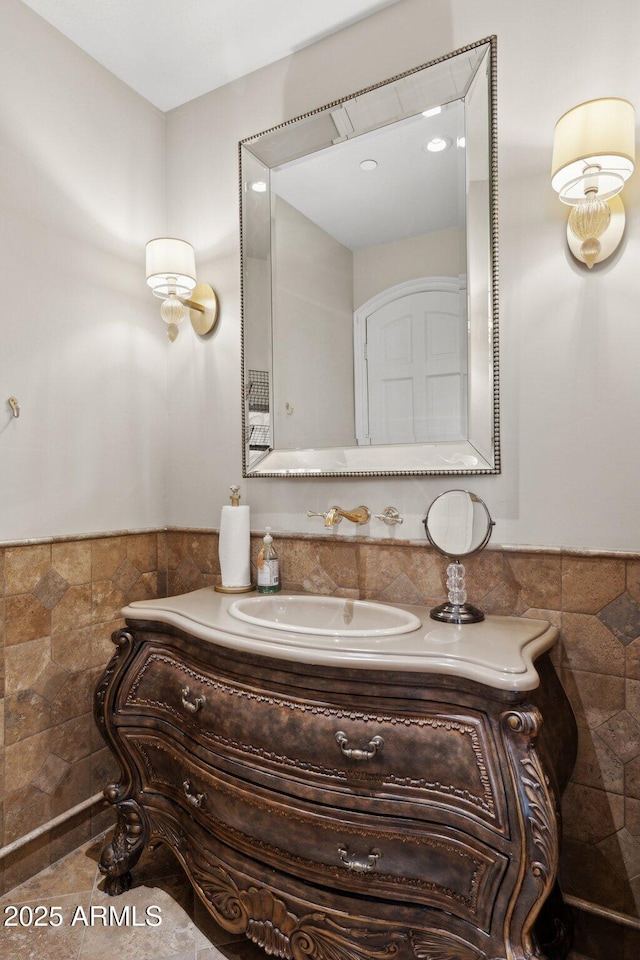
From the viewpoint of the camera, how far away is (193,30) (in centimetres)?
177

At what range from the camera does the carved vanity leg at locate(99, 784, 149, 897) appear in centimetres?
152

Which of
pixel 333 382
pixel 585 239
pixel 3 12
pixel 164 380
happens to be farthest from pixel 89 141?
pixel 585 239

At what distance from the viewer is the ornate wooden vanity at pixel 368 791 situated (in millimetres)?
968

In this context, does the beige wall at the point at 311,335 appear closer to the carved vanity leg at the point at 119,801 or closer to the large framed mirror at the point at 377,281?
the large framed mirror at the point at 377,281

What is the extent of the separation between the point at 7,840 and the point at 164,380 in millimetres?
1656

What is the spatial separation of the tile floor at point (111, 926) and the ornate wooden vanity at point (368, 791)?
0.22m

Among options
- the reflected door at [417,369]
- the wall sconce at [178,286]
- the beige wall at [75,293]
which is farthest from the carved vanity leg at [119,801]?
the wall sconce at [178,286]

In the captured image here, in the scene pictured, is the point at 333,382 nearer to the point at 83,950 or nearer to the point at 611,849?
the point at 611,849

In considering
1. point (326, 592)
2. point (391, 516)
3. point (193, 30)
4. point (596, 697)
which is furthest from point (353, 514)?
point (193, 30)

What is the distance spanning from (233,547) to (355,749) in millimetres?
834

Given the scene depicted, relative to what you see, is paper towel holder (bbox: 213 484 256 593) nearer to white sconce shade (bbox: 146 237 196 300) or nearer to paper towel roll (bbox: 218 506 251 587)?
paper towel roll (bbox: 218 506 251 587)

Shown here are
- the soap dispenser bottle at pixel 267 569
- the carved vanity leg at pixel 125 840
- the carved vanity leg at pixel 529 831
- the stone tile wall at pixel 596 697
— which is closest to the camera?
the carved vanity leg at pixel 529 831

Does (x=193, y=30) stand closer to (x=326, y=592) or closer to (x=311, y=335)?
(x=311, y=335)

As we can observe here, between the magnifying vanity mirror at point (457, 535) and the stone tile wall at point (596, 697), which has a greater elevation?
the magnifying vanity mirror at point (457, 535)
